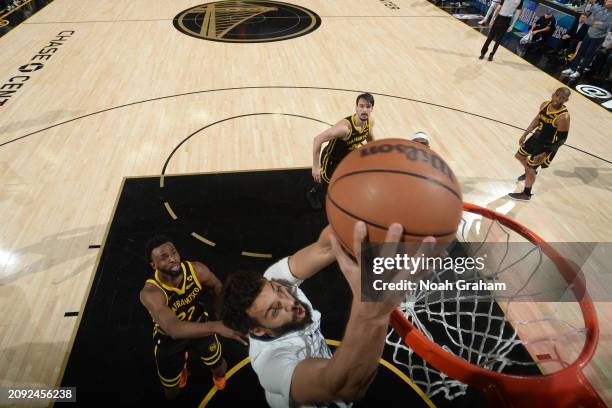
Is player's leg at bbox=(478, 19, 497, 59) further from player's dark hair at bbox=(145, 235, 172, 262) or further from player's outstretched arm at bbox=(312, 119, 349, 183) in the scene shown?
player's dark hair at bbox=(145, 235, 172, 262)

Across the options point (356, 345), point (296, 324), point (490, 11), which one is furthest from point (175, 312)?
point (490, 11)

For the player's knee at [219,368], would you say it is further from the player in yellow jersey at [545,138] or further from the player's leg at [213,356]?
the player in yellow jersey at [545,138]

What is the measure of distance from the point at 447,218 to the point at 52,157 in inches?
207

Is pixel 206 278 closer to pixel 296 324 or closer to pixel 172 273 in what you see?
pixel 172 273

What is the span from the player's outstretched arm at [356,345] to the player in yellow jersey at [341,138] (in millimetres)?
2593

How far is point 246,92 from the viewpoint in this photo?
6.54 metres

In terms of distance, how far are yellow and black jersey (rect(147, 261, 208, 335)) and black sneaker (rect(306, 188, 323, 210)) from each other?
1971mm

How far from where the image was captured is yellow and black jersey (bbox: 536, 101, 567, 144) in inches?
161

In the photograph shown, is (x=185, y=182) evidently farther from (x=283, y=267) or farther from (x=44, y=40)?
(x=44, y=40)

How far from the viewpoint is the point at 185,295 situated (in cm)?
238

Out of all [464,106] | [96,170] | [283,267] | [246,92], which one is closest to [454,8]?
[464,106]

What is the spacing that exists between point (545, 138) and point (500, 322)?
234 centimetres

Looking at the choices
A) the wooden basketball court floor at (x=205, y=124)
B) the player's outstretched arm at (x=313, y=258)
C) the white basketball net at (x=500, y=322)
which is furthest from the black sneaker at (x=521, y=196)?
the player's outstretched arm at (x=313, y=258)

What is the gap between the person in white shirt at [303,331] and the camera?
43.8 inches
